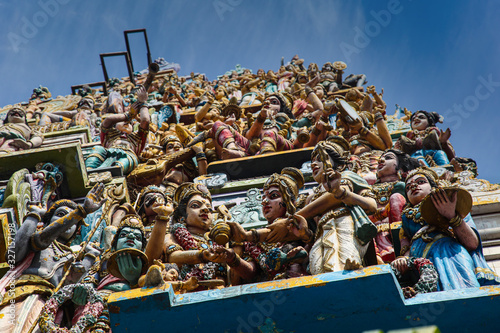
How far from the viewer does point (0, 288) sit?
7.78m

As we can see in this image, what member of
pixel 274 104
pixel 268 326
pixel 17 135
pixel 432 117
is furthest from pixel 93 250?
pixel 274 104

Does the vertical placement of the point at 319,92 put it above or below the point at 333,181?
above

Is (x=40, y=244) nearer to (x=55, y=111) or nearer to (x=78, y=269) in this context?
(x=78, y=269)

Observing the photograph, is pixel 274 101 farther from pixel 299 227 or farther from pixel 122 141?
pixel 299 227

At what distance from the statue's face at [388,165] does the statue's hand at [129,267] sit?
13.6 feet

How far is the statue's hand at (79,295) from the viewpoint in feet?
23.4

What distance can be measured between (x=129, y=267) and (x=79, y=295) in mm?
730

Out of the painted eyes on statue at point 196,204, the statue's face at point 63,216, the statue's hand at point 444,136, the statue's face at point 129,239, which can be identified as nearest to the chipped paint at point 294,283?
the statue's face at point 129,239

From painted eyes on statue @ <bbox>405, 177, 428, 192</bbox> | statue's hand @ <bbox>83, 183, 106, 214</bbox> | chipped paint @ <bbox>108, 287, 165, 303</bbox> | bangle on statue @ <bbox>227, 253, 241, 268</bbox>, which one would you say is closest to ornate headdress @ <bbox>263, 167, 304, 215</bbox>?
bangle on statue @ <bbox>227, 253, 241, 268</bbox>

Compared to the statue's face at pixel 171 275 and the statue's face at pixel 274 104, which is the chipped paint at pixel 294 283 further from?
the statue's face at pixel 274 104

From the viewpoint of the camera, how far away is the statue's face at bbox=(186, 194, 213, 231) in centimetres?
847

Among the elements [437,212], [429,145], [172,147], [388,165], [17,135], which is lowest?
[437,212]

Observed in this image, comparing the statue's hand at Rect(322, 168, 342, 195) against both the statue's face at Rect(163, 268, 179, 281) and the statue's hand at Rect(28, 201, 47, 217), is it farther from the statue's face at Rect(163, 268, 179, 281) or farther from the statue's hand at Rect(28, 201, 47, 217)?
the statue's hand at Rect(28, 201, 47, 217)

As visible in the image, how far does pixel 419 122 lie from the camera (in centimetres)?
1387
